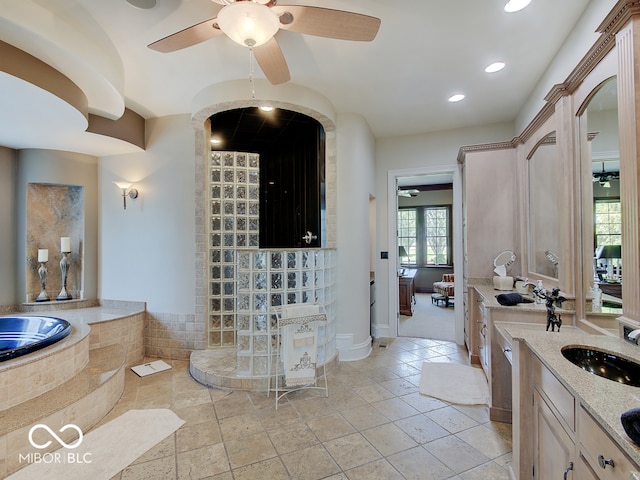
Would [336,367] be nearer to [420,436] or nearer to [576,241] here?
[420,436]

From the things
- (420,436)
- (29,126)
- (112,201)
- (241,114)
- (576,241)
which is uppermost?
(241,114)

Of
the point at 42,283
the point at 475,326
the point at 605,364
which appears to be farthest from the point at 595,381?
the point at 42,283

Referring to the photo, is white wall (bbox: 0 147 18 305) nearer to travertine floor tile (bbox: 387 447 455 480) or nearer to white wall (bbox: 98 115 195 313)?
white wall (bbox: 98 115 195 313)

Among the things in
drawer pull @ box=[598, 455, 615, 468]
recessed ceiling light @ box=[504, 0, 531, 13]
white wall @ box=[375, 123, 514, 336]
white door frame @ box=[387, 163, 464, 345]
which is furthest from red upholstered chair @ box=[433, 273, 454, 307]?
drawer pull @ box=[598, 455, 615, 468]

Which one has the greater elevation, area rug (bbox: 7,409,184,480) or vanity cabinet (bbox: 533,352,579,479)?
vanity cabinet (bbox: 533,352,579,479)

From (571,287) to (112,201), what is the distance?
4.92 meters

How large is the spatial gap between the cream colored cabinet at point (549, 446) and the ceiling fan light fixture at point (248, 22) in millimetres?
2252

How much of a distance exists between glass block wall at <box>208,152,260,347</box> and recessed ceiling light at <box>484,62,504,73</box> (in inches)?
102

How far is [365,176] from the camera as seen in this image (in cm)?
399

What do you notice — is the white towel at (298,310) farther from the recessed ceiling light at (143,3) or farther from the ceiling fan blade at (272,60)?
the recessed ceiling light at (143,3)

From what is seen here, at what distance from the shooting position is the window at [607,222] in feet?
5.58

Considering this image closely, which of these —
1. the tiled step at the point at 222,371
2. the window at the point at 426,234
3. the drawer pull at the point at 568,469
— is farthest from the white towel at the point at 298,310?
the window at the point at 426,234

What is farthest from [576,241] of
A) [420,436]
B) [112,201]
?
[112,201]

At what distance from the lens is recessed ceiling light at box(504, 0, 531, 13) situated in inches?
79.8
